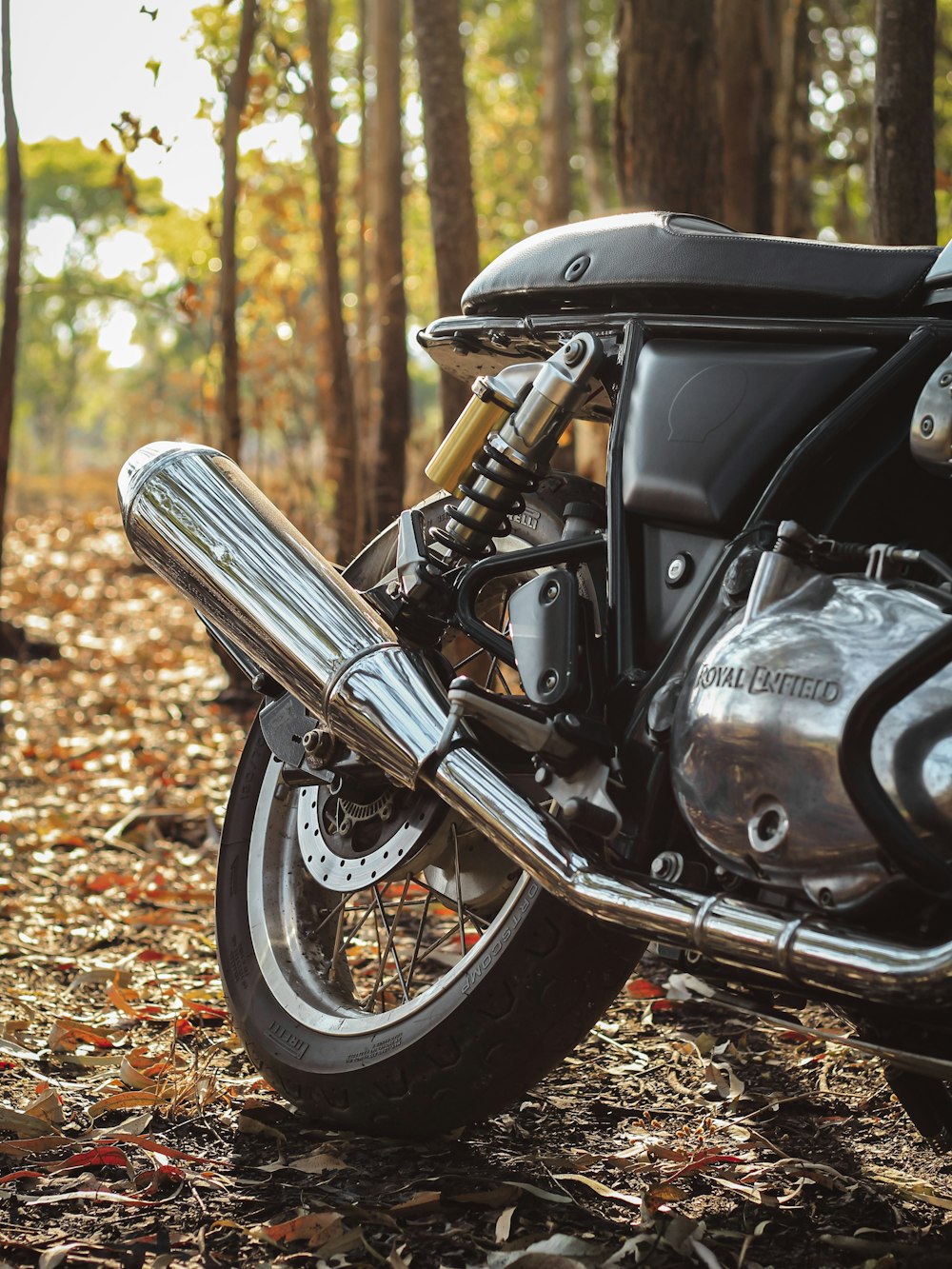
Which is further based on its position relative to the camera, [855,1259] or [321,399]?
[321,399]

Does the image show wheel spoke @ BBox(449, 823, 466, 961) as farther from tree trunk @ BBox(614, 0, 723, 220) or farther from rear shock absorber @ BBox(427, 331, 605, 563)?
tree trunk @ BBox(614, 0, 723, 220)

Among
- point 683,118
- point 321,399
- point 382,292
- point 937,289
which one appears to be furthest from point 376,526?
point 937,289

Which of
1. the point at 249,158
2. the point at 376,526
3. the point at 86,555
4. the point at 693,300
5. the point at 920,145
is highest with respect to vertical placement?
the point at 249,158

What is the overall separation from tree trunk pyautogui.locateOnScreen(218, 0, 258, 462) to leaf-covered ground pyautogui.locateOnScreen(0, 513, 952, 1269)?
2.85 m

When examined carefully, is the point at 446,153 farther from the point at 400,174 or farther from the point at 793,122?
the point at 793,122

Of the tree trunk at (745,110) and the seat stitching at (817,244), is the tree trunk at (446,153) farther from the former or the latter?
the seat stitching at (817,244)

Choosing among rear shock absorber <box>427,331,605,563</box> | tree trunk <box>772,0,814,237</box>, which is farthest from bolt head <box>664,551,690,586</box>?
tree trunk <box>772,0,814,237</box>

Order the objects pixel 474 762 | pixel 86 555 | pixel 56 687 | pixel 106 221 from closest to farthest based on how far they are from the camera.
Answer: pixel 474 762
pixel 56 687
pixel 86 555
pixel 106 221

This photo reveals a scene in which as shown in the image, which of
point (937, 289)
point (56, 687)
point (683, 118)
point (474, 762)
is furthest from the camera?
point (56, 687)

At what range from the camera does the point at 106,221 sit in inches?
1453

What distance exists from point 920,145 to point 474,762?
2.63m

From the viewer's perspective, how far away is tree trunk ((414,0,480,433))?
5.59 metres

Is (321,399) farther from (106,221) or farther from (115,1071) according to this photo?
(106,221)

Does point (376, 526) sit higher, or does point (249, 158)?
point (249, 158)
